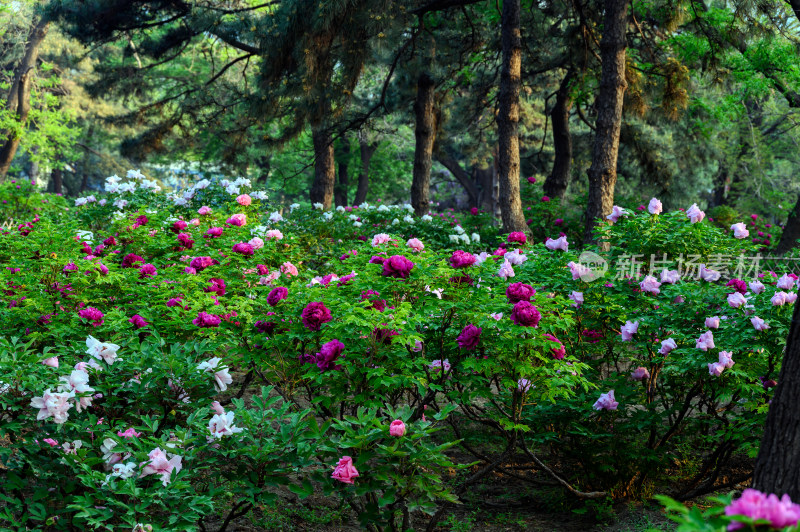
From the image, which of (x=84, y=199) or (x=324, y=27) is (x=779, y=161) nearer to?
(x=324, y=27)

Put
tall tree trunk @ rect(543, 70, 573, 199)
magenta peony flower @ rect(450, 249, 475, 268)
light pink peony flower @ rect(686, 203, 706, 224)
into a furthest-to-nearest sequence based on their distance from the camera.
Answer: tall tree trunk @ rect(543, 70, 573, 199), light pink peony flower @ rect(686, 203, 706, 224), magenta peony flower @ rect(450, 249, 475, 268)

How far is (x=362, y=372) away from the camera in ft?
10.3

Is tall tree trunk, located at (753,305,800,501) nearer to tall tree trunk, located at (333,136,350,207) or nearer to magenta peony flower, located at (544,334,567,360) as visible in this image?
magenta peony flower, located at (544,334,567,360)

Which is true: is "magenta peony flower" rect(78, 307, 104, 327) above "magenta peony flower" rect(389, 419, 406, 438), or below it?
above

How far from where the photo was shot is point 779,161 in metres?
32.9

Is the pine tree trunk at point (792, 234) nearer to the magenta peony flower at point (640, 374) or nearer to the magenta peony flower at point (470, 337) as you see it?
the magenta peony flower at point (640, 374)

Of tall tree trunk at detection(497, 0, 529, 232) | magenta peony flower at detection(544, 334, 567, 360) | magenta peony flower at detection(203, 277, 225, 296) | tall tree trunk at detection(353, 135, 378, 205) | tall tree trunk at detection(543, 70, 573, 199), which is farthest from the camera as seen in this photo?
tall tree trunk at detection(353, 135, 378, 205)

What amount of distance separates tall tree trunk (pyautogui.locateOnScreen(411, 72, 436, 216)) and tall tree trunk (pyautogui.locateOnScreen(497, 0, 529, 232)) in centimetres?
263

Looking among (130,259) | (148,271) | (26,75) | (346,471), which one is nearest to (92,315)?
(148,271)

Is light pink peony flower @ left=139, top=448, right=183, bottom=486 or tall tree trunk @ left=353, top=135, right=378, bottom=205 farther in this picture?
tall tree trunk @ left=353, top=135, right=378, bottom=205

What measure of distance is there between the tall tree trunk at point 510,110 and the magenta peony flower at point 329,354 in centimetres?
690

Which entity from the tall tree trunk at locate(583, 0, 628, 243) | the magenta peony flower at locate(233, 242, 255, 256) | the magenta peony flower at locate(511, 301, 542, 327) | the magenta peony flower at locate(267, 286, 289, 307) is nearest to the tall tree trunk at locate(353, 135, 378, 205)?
the tall tree trunk at locate(583, 0, 628, 243)

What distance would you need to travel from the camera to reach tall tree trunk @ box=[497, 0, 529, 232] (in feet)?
32.1

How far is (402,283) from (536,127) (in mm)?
20689
